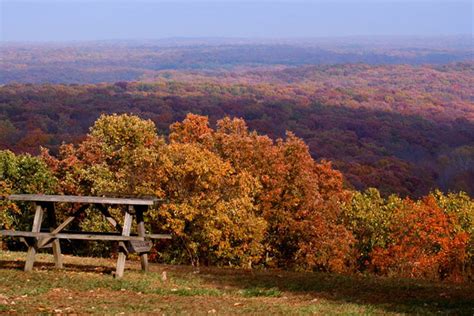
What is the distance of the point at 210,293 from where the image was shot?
728 inches

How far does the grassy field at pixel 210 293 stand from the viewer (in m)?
16.2

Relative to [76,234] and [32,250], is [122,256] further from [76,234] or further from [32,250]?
[32,250]

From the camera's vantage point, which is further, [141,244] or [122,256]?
[141,244]

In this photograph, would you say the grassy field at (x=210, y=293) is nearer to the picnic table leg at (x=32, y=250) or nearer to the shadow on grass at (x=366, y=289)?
the shadow on grass at (x=366, y=289)

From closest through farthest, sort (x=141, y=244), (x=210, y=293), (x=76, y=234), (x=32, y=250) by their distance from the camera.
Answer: (x=210, y=293) → (x=32, y=250) → (x=76, y=234) → (x=141, y=244)

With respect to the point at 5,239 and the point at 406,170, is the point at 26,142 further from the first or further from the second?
the point at 5,239

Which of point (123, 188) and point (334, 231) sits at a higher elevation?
point (123, 188)

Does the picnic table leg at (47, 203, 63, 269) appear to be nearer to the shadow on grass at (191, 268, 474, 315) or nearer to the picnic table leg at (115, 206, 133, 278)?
the picnic table leg at (115, 206, 133, 278)

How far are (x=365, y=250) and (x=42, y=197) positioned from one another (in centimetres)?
3611

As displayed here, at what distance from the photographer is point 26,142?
427 feet

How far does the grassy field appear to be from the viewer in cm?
1619

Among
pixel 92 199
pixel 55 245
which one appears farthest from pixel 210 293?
pixel 55 245

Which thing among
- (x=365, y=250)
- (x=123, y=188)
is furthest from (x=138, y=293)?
(x=365, y=250)

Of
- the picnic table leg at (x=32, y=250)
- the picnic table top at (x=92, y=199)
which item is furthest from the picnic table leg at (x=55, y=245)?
the picnic table top at (x=92, y=199)
